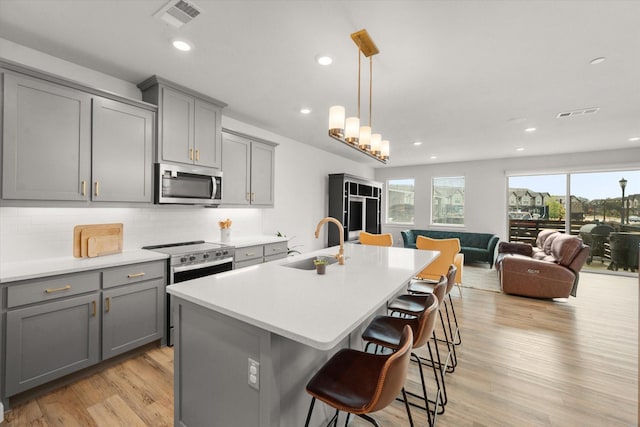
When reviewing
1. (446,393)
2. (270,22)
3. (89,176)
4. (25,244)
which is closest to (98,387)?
(25,244)

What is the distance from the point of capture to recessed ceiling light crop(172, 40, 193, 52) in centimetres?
220

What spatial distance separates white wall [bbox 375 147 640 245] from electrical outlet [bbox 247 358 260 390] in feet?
24.3

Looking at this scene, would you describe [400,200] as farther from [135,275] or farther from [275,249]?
[135,275]

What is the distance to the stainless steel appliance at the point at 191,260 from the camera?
8.87 ft

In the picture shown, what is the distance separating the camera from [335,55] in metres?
2.38

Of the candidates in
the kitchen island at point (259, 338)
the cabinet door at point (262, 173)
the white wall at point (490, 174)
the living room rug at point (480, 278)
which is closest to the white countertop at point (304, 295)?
the kitchen island at point (259, 338)

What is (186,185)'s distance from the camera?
9.96 ft

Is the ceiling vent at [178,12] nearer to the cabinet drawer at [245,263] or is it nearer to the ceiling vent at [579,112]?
the cabinet drawer at [245,263]

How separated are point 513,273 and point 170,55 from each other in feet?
17.3

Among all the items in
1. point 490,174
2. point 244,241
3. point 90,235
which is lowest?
point 244,241

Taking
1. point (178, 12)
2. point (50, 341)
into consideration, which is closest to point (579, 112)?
point (178, 12)

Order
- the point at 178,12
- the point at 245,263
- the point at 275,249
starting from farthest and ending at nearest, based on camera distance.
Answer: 1. the point at 275,249
2. the point at 245,263
3. the point at 178,12

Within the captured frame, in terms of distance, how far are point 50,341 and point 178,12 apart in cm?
250

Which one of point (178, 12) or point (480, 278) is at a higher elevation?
point (178, 12)
